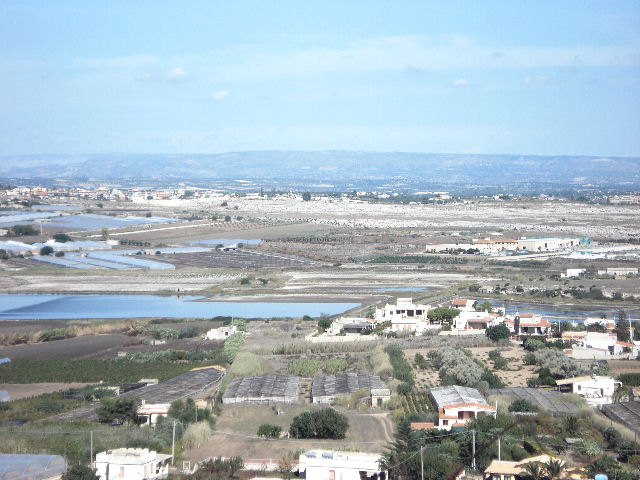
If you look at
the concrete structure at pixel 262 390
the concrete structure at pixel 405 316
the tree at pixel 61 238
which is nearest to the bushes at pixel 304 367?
the concrete structure at pixel 262 390

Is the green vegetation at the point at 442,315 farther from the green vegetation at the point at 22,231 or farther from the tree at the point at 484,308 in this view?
the green vegetation at the point at 22,231

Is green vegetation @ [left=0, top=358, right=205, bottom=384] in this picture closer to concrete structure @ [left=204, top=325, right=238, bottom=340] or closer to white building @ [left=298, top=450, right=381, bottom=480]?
concrete structure @ [left=204, top=325, right=238, bottom=340]

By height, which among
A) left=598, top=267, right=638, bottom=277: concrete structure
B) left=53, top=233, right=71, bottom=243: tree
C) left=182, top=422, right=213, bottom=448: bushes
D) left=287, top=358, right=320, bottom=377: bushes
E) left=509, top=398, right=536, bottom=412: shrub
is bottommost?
left=53, top=233, right=71, bottom=243: tree

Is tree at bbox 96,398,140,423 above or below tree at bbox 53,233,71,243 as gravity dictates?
above

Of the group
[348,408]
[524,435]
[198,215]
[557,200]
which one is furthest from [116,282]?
[557,200]

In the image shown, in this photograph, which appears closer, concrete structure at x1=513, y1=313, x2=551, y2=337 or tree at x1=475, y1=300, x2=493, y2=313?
concrete structure at x1=513, y1=313, x2=551, y2=337

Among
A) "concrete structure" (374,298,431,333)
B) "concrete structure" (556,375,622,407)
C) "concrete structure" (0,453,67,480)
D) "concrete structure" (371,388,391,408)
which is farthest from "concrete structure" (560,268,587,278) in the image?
"concrete structure" (0,453,67,480)
